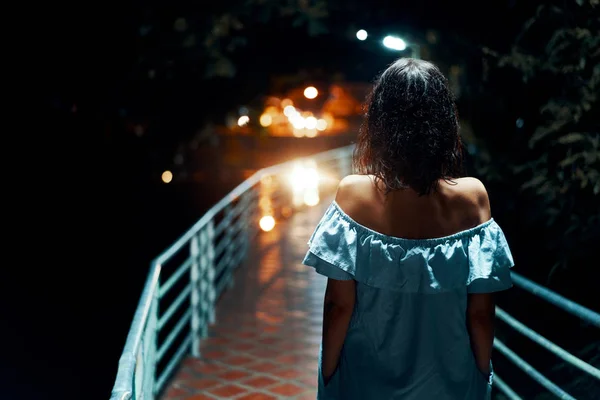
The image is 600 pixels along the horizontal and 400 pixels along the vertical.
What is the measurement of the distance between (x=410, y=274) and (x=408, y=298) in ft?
0.24

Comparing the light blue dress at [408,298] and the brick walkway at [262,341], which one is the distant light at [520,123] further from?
the light blue dress at [408,298]

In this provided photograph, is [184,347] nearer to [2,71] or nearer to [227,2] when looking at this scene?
[2,71]

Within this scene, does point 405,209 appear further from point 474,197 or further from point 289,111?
point 289,111

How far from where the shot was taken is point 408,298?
2.04 metres

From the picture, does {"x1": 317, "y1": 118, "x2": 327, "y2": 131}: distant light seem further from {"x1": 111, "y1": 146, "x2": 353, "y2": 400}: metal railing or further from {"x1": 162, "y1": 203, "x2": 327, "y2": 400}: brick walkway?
{"x1": 162, "y1": 203, "x2": 327, "y2": 400}: brick walkway

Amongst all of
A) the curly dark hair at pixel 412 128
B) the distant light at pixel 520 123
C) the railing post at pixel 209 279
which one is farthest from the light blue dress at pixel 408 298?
the railing post at pixel 209 279

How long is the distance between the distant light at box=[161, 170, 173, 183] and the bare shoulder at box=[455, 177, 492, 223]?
16915 mm

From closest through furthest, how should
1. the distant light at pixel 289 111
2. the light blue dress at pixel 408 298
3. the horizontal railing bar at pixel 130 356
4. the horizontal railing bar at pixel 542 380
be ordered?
the light blue dress at pixel 408 298
the horizontal railing bar at pixel 130 356
the horizontal railing bar at pixel 542 380
the distant light at pixel 289 111

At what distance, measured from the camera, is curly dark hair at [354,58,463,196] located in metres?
2.03

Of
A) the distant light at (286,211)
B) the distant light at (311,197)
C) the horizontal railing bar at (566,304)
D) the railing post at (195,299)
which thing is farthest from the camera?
the distant light at (311,197)

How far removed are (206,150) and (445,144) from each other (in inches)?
1092

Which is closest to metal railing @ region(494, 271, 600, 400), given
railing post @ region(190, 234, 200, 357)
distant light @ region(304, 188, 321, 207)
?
railing post @ region(190, 234, 200, 357)

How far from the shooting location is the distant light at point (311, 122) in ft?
172

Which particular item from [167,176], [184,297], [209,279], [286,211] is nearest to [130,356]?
[184,297]
